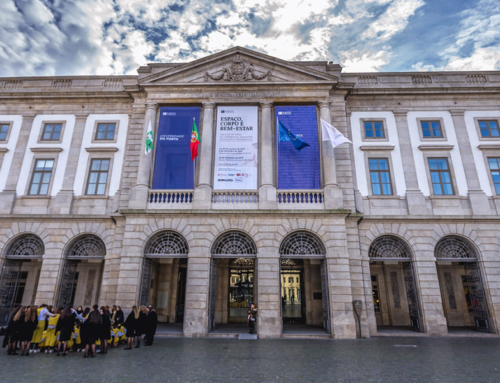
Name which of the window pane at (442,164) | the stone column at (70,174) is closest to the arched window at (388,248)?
the window pane at (442,164)

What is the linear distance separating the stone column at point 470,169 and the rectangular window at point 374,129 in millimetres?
4293

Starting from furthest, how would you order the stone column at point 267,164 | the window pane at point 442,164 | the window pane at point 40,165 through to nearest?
1. the window pane at point 40,165
2. the window pane at point 442,164
3. the stone column at point 267,164

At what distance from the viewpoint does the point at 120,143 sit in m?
18.6

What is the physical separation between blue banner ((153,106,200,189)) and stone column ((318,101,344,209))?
7.13 meters

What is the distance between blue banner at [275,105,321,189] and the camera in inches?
653

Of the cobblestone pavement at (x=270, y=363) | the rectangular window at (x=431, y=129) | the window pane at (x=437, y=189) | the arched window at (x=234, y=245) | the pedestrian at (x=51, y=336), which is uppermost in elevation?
the rectangular window at (x=431, y=129)

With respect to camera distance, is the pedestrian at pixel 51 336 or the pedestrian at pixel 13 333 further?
the pedestrian at pixel 51 336

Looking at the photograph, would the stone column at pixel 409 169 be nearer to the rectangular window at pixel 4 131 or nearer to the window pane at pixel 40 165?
the window pane at pixel 40 165

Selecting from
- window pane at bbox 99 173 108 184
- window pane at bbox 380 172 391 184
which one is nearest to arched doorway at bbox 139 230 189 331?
window pane at bbox 99 173 108 184

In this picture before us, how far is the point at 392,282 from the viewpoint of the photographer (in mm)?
19531

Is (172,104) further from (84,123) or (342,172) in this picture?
(342,172)

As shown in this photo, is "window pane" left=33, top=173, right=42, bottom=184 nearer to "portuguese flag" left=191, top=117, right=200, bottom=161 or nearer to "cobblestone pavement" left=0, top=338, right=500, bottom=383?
"portuguese flag" left=191, top=117, right=200, bottom=161

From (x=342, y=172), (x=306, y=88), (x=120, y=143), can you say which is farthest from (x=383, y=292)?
(x=120, y=143)

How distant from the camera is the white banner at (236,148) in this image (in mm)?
16500
